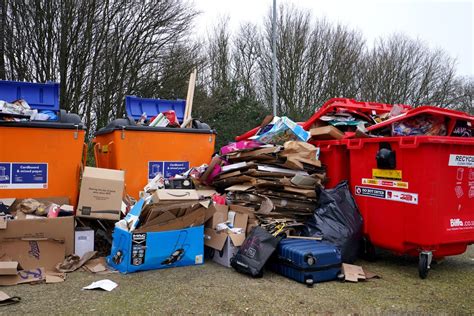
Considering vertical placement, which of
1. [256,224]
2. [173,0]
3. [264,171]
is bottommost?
[256,224]

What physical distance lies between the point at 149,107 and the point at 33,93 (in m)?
1.56

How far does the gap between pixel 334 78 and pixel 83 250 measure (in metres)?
16.4

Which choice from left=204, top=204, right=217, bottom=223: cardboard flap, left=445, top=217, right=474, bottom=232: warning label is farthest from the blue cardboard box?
left=445, top=217, right=474, bottom=232: warning label

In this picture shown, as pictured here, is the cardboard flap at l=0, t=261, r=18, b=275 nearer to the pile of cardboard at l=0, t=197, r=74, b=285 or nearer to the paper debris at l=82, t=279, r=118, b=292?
the pile of cardboard at l=0, t=197, r=74, b=285

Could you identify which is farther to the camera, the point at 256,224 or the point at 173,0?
the point at 173,0

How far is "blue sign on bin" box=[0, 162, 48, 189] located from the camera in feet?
13.9

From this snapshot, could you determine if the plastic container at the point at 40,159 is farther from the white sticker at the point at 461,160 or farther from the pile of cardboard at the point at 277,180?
the white sticker at the point at 461,160

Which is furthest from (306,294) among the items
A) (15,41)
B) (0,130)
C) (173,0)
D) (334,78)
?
(334,78)

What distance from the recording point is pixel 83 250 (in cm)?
414

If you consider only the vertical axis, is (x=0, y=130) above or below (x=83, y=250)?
above

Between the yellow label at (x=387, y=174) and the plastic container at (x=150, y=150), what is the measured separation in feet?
7.35

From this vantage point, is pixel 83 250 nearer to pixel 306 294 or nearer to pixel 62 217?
pixel 62 217

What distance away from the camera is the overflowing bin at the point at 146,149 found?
4.98 m

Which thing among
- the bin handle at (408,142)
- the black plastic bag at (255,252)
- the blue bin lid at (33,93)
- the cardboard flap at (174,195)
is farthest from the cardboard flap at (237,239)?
the blue bin lid at (33,93)
